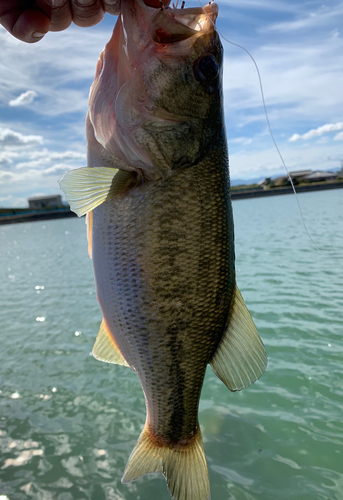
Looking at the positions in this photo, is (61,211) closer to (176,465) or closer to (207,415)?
(207,415)

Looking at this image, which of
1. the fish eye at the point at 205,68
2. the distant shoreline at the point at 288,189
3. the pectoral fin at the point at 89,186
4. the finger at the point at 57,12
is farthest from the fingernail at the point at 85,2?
the distant shoreline at the point at 288,189

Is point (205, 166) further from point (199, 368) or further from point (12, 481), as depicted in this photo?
point (12, 481)

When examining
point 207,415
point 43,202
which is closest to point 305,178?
point 43,202

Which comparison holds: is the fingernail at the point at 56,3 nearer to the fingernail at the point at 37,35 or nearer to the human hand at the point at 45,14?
the human hand at the point at 45,14

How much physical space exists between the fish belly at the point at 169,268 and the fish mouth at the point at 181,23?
59 cm

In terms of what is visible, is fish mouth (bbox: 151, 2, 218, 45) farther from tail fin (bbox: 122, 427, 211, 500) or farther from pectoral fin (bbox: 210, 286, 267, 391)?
tail fin (bbox: 122, 427, 211, 500)

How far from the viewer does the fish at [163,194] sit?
1811 mm

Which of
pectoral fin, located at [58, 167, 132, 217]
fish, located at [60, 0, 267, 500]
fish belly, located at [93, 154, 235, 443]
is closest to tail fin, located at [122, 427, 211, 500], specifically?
fish, located at [60, 0, 267, 500]

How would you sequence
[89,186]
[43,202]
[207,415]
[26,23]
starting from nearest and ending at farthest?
1. [89,186]
2. [26,23]
3. [207,415]
4. [43,202]

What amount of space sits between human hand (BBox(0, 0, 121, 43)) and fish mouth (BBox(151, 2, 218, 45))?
0.45 meters

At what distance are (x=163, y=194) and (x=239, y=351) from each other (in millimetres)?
943

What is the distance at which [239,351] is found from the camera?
207 cm

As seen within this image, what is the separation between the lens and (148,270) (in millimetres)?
1864

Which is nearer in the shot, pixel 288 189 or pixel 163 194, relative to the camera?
pixel 163 194
